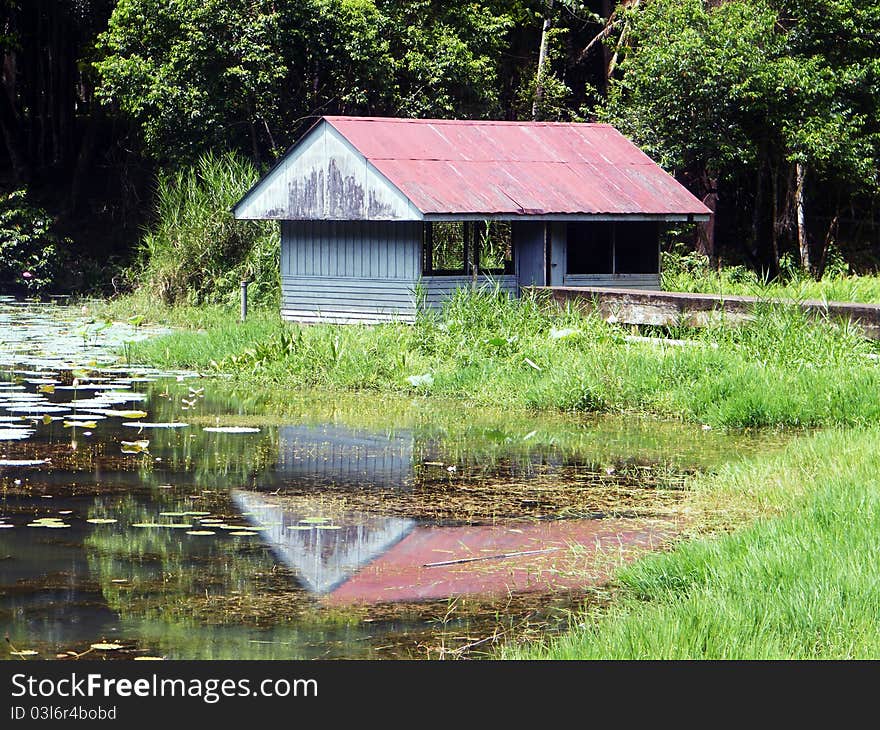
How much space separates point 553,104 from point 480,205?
1594 cm

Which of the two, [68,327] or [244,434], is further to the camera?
[68,327]

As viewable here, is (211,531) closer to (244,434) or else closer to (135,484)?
(135,484)

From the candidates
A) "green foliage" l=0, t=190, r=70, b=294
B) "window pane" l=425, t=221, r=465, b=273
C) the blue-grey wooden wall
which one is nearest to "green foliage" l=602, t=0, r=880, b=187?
the blue-grey wooden wall

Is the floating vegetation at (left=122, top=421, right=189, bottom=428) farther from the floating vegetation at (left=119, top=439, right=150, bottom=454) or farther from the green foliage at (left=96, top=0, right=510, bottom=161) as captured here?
the green foliage at (left=96, top=0, right=510, bottom=161)

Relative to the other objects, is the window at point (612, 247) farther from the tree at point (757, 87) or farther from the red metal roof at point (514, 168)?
the tree at point (757, 87)

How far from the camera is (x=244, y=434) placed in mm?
13688

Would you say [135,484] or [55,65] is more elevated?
[55,65]

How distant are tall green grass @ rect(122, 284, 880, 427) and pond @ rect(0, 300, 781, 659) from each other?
640mm

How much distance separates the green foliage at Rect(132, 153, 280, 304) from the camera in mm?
28281

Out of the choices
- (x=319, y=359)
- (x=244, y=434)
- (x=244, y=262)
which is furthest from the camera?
(x=244, y=262)

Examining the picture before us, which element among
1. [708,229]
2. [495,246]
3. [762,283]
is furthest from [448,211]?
[708,229]

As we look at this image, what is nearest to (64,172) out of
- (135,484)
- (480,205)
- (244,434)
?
(480,205)

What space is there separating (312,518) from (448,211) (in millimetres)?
11675

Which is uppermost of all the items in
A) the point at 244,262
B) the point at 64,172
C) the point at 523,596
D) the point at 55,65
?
the point at 55,65
